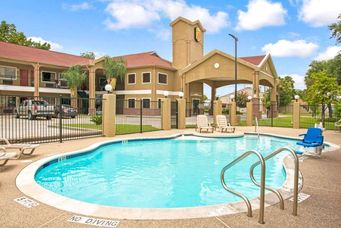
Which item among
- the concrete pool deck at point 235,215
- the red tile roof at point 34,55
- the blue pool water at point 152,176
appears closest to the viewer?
the concrete pool deck at point 235,215

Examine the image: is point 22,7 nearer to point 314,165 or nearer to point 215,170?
point 215,170

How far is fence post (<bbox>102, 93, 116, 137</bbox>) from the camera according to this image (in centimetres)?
1413

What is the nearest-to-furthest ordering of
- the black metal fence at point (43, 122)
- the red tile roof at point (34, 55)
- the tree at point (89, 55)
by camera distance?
the black metal fence at point (43, 122) < the red tile roof at point (34, 55) < the tree at point (89, 55)

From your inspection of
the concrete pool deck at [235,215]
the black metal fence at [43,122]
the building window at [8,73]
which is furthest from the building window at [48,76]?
the concrete pool deck at [235,215]

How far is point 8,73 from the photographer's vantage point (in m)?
29.7

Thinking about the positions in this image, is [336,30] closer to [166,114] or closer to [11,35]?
[166,114]

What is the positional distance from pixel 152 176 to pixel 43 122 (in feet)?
44.5

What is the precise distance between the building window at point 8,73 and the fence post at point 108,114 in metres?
21.1

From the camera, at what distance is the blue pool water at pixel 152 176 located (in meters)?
6.17

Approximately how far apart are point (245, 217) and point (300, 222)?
29.8 inches

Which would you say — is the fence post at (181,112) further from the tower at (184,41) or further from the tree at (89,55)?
the tree at (89,55)

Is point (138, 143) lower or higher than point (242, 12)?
lower

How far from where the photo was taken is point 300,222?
12.6 ft

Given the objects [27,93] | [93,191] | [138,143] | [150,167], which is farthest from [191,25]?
[93,191]
